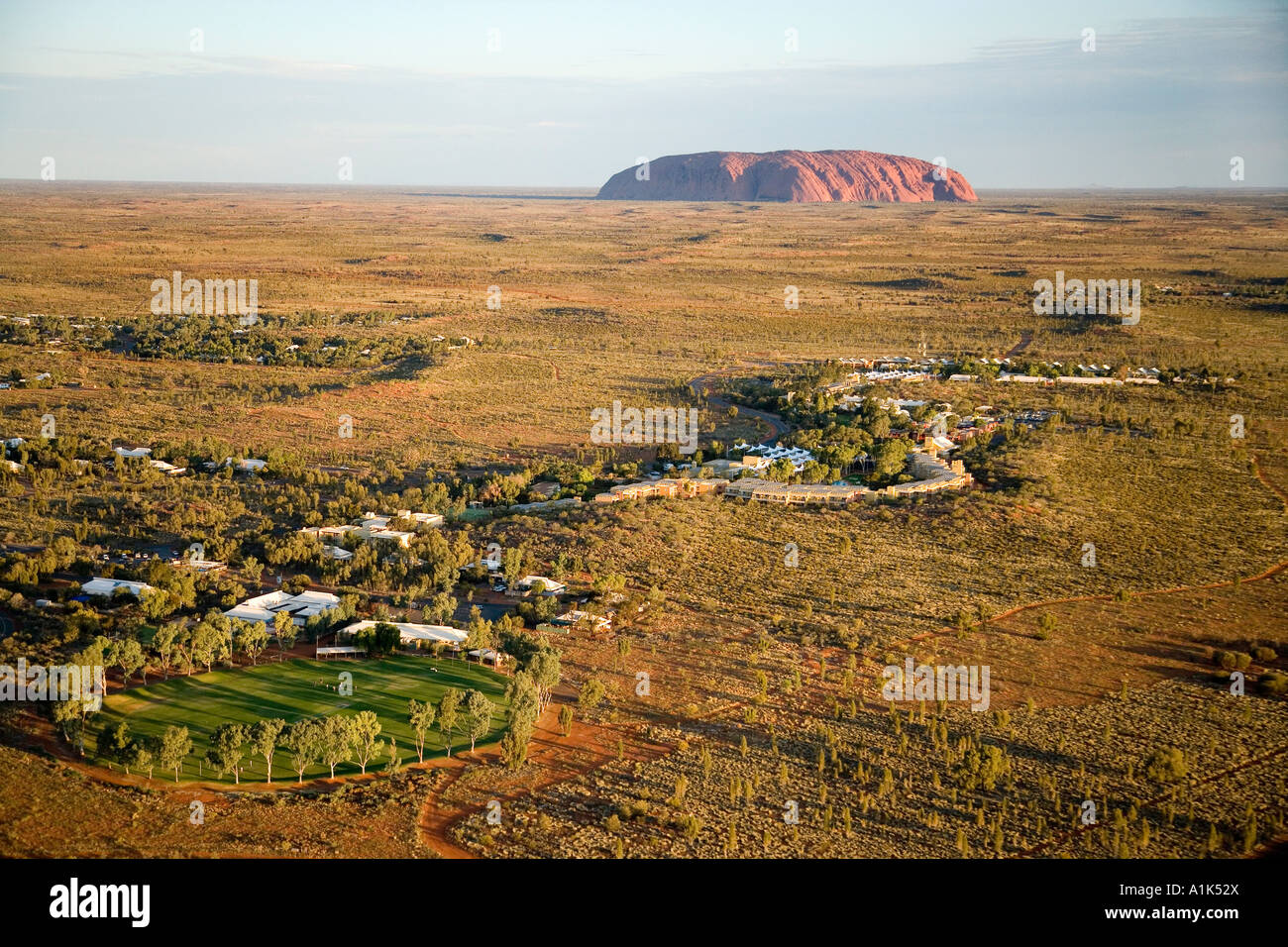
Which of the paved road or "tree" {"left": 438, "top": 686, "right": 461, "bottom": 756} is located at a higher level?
the paved road

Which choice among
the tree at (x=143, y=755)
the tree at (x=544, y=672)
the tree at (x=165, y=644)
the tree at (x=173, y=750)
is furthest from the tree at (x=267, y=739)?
the tree at (x=544, y=672)

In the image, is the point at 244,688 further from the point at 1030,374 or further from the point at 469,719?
the point at 1030,374

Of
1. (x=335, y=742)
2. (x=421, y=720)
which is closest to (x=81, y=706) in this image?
(x=335, y=742)

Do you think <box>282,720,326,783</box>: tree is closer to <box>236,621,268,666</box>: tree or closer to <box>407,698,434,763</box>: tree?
<box>407,698,434,763</box>: tree

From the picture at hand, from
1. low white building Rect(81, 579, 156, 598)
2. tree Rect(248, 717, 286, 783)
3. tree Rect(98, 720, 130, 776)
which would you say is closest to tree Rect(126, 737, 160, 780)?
tree Rect(98, 720, 130, 776)

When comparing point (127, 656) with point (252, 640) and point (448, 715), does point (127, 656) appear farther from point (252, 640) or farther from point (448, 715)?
point (448, 715)
